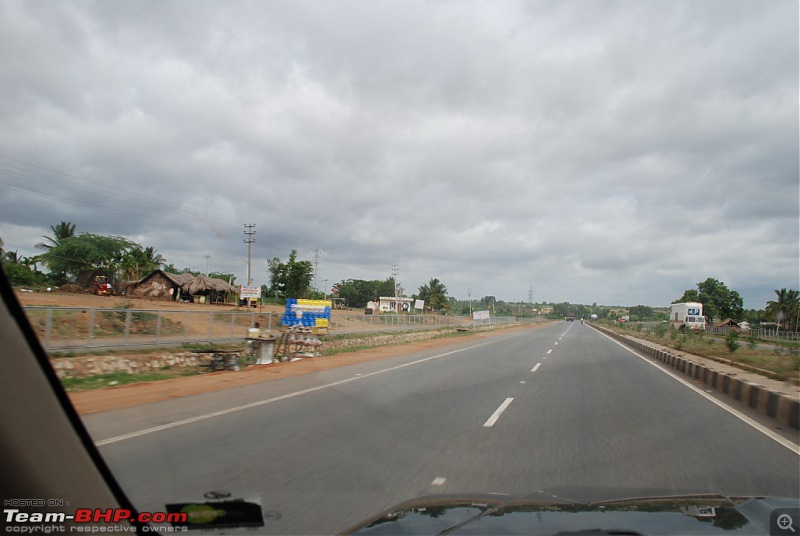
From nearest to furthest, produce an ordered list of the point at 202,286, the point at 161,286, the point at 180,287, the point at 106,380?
the point at 106,380, the point at 161,286, the point at 180,287, the point at 202,286

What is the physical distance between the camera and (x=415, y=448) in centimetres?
672

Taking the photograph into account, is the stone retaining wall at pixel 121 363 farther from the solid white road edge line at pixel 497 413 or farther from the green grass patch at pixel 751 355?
the green grass patch at pixel 751 355

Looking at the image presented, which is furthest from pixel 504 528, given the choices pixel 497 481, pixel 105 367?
pixel 105 367

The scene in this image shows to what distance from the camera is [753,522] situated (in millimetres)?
3314

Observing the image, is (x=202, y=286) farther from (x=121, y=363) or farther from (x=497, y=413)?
(x=497, y=413)

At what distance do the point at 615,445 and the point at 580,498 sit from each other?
10.9 feet

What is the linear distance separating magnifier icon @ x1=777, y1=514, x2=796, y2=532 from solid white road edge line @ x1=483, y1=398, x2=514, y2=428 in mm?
4933

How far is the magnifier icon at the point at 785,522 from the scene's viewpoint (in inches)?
127

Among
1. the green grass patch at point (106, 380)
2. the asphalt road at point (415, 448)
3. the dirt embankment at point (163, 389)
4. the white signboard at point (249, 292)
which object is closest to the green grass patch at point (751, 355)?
the asphalt road at point (415, 448)

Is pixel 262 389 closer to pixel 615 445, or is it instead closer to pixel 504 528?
pixel 615 445

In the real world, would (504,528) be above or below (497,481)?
above

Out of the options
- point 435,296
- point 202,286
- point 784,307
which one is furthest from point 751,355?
point 435,296

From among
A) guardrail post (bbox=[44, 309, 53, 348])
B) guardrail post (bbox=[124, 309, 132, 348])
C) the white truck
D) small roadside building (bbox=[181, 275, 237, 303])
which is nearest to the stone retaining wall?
guardrail post (bbox=[44, 309, 53, 348])

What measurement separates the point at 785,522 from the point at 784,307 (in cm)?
8782
